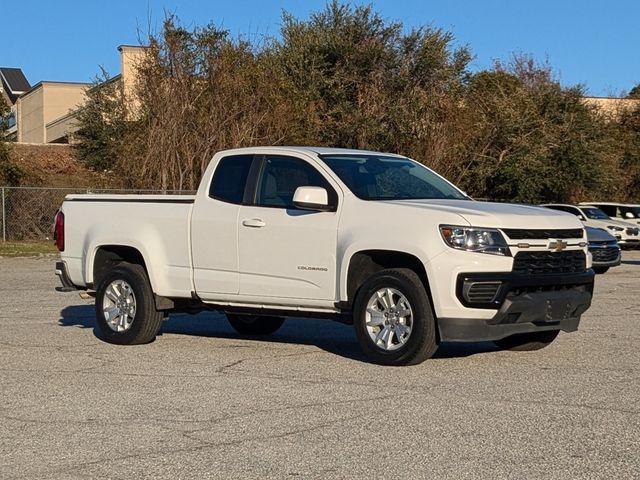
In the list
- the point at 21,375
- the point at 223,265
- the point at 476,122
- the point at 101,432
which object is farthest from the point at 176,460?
the point at 476,122

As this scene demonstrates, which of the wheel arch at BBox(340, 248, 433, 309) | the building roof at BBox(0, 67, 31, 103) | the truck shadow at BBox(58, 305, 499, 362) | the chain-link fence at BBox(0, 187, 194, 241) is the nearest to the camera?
the wheel arch at BBox(340, 248, 433, 309)

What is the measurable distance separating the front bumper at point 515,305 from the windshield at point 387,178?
1.47 metres

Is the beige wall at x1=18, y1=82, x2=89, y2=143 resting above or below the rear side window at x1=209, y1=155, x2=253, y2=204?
above

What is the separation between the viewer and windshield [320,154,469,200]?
10.1 m

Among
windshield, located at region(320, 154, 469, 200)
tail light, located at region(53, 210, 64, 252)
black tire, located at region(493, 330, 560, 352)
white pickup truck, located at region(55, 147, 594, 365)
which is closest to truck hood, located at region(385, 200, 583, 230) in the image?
white pickup truck, located at region(55, 147, 594, 365)

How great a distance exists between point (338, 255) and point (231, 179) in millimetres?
1669

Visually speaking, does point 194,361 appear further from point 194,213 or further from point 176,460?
point 176,460

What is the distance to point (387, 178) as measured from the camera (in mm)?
10516

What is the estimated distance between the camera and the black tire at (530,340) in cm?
1049

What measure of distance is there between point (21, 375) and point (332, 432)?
350 cm

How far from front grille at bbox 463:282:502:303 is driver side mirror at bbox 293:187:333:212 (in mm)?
1635

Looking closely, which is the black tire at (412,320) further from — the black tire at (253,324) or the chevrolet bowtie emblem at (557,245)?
the black tire at (253,324)

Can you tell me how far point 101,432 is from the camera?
6.97 m

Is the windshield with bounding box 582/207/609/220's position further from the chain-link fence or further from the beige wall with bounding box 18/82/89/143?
the beige wall with bounding box 18/82/89/143
